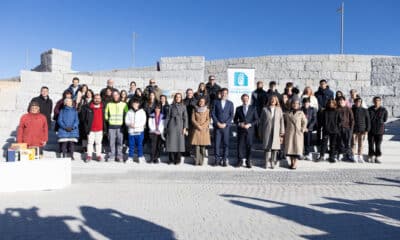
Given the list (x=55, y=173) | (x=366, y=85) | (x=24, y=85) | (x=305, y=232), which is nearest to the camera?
(x=305, y=232)

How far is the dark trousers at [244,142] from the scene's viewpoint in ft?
28.2

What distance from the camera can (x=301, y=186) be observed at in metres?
6.80

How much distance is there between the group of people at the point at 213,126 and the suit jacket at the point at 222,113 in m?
0.01

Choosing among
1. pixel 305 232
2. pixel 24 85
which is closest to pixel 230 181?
pixel 305 232

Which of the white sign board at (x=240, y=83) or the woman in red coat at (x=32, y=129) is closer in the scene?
the woman in red coat at (x=32, y=129)

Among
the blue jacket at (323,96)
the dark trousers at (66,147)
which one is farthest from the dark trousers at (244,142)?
the dark trousers at (66,147)

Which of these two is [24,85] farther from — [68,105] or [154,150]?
[154,150]

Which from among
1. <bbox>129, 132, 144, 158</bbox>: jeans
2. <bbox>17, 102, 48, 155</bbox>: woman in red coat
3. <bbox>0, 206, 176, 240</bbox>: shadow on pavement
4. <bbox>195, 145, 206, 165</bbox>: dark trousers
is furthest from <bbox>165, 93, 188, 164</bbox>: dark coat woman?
<bbox>0, 206, 176, 240</bbox>: shadow on pavement

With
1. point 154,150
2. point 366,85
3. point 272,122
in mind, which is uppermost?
point 366,85

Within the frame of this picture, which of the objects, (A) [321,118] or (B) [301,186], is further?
(A) [321,118]

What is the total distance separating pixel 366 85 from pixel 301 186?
11255 millimetres

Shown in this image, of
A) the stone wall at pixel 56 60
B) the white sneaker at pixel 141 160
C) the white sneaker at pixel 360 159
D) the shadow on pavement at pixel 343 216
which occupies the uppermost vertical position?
the stone wall at pixel 56 60

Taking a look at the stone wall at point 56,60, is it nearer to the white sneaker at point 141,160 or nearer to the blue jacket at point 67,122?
the blue jacket at point 67,122

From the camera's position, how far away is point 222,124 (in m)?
8.63
